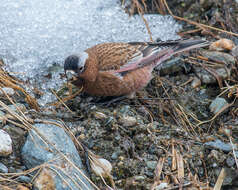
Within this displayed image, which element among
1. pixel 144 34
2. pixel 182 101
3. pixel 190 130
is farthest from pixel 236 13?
pixel 190 130

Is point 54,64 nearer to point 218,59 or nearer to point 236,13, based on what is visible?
point 218,59

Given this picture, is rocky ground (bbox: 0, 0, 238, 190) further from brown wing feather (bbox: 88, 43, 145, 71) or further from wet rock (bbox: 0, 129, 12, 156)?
brown wing feather (bbox: 88, 43, 145, 71)

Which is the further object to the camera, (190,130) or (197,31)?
(197,31)

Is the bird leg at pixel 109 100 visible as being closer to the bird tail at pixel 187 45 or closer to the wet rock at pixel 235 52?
the bird tail at pixel 187 45

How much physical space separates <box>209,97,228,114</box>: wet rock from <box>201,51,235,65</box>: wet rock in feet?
2.39

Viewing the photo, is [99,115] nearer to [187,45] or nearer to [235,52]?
[187,45]

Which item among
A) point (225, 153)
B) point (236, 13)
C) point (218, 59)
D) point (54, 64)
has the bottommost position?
point (225, 153)

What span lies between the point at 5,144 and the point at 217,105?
2590 millimetres

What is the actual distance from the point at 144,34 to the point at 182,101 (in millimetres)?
1318

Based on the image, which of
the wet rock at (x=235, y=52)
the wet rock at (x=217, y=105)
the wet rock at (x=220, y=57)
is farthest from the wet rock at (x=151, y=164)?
the wet rock at (x=235, y=52)

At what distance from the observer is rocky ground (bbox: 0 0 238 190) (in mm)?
3059

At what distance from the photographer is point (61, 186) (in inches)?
114

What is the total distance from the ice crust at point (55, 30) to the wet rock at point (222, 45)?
0.62m

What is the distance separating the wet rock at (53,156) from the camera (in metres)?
2.91
